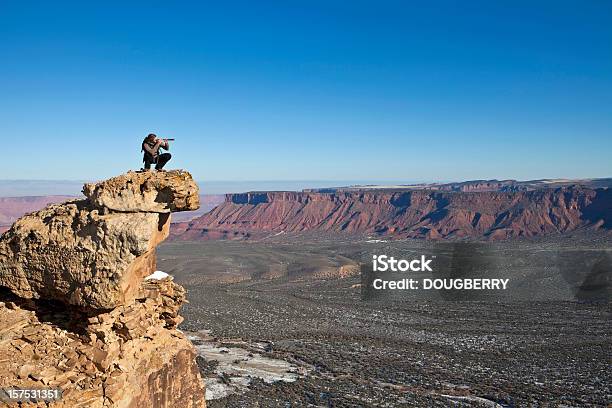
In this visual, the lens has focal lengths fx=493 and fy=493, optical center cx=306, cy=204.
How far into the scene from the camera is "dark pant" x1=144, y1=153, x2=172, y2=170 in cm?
965

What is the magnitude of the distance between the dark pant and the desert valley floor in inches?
647

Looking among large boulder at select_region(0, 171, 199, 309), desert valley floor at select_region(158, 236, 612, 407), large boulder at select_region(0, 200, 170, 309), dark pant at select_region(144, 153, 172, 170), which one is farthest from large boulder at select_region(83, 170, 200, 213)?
desert valley floor at select_region(158, 236, 612, 407)

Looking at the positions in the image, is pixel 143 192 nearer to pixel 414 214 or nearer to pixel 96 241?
pixel 96 241

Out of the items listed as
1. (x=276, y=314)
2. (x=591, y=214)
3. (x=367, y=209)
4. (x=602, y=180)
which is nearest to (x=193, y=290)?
(x=276, y=314)

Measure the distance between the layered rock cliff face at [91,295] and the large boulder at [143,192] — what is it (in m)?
0.02

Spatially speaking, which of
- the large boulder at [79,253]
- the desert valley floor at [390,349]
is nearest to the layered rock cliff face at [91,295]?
the large boulder at [79,253]

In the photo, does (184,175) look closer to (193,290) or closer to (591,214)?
(193,290)

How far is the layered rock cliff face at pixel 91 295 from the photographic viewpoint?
8445mm

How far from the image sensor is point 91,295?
8.66 metres

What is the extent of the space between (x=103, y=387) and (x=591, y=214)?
130114 millimetres

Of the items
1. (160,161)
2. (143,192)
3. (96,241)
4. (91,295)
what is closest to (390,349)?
(160,161)

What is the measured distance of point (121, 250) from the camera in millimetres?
8445

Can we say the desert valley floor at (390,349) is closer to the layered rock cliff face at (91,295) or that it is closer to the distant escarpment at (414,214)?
the layered rock cliff face at (91,295)

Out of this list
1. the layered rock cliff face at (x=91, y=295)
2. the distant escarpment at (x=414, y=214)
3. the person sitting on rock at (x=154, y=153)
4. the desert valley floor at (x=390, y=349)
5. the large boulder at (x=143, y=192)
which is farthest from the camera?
the distant escarpment at (x=414, y=214)
